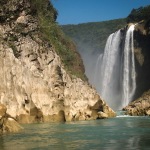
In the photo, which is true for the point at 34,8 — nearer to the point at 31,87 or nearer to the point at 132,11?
the point at 31,87

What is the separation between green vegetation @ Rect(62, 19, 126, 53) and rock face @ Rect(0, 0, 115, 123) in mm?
78106

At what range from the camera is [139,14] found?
104062 mm

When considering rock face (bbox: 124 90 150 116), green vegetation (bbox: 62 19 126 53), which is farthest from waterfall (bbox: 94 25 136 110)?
green vegetation (bbox: 62 19 126 53)

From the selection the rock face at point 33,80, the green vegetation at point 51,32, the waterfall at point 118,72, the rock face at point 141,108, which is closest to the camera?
the rock face at point 33,80

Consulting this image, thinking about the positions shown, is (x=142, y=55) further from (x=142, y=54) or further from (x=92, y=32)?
(x=92, y=32)

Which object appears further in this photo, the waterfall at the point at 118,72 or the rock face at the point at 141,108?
the waterfall at the point at 118,72

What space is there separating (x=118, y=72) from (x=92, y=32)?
252 feet

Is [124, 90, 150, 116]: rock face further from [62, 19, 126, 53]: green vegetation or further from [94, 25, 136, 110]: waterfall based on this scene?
[62, 19, 126, 53]: green vegetation

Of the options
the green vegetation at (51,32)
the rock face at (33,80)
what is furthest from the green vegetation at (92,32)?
the rock face at (33,80)

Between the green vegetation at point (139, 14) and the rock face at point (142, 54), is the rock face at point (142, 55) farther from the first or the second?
the green vegetation at point (139, 14)

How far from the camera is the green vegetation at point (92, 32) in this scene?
130087 millimetres

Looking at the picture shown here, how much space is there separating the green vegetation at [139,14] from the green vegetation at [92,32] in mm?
15998

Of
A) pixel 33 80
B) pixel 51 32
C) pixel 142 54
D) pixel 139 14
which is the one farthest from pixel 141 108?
pixel 139 14

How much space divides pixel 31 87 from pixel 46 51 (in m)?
5.89
